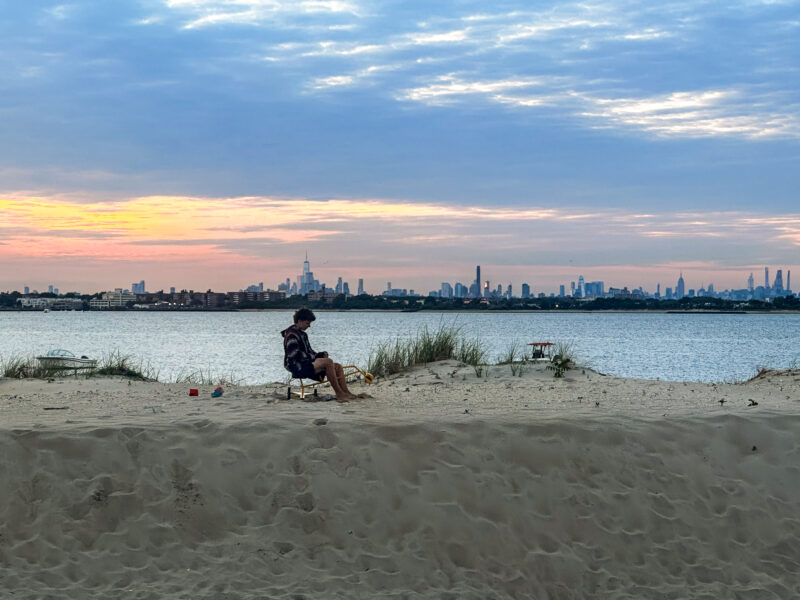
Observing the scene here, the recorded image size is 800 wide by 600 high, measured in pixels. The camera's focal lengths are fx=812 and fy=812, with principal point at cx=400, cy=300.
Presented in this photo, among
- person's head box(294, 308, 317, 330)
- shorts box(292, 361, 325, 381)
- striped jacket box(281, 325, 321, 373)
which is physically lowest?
shorts box(292, 361, 325, 381)

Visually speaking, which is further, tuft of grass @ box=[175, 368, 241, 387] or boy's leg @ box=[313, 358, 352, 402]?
tuft of grass @ box=[175, 368, 241, 387]

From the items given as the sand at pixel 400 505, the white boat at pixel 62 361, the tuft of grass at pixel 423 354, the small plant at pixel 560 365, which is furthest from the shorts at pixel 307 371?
the white boat at pixel 62 361

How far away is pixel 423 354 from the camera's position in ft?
56.6

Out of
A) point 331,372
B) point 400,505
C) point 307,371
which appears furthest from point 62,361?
point 400,505

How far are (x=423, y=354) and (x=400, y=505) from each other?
9730 mm

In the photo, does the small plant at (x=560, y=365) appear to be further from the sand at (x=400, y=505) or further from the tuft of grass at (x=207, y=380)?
the tuft of grass at (x=207, y=380)

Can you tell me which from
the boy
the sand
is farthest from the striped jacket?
the sand

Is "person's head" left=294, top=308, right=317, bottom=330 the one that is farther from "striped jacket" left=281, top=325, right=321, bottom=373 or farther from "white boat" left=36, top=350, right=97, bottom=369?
"white boat" left=36, top=350, right=97, bottom=369

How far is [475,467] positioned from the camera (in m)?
8.03

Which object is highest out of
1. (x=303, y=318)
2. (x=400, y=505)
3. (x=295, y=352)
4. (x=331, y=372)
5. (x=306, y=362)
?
(x=303, y=318)

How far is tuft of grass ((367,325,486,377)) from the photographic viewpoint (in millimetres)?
16641

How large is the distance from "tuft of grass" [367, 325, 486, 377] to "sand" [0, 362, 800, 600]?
279 inches

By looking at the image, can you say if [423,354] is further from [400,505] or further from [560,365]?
[400,505]

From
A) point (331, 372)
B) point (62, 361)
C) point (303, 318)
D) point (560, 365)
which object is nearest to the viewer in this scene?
point (331, 372)
